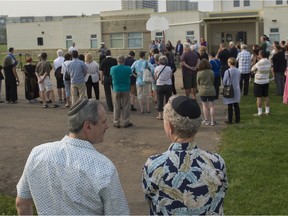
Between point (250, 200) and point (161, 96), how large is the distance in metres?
6.12

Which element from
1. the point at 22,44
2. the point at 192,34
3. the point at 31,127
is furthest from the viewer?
the point at 22,44

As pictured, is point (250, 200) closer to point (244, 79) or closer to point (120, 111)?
point (120, 111)

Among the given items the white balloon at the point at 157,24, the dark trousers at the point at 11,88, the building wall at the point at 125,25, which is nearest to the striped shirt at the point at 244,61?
the white balloon at the point at 157,24

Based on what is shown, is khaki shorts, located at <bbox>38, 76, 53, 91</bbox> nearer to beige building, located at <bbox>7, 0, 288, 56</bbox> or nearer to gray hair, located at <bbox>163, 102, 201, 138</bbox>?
gray hair, located at <bbox>163, 102, 201, 138</bbox>

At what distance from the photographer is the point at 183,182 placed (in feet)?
9.04

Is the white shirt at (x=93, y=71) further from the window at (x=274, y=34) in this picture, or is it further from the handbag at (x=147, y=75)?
the window at (x=274, y=34)

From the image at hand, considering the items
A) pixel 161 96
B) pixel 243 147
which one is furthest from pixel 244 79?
pixel 243 147

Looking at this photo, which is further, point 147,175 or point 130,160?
point 130,160

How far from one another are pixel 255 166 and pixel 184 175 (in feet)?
16.0

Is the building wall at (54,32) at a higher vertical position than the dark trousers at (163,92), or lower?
higher

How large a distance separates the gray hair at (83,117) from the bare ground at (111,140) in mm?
3013

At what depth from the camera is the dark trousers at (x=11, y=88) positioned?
49.7 feet

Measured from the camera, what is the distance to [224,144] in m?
8.95

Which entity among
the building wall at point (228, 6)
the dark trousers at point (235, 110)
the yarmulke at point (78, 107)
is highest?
the building wall at point (228, 6)
